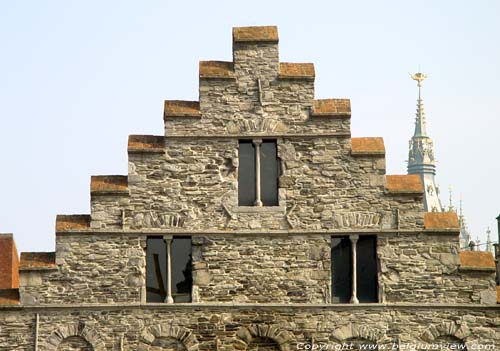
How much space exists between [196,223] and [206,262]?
37.6 inches

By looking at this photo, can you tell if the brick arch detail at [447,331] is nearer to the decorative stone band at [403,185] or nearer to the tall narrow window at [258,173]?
the decorative stone band at [403,185]

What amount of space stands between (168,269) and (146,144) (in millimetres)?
3060

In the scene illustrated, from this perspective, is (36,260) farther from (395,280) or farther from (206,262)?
(395,280)

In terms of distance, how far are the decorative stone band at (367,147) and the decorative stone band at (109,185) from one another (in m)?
5.53

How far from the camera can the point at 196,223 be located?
94.9 ft

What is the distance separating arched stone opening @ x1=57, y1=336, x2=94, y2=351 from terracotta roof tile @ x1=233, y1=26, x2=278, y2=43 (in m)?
8.09

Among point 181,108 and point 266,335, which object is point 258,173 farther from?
point 266,335

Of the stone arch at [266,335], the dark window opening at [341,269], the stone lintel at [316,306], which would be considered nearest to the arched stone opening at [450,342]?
the stone lintel at [316,306]

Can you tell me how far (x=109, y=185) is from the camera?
2900 centimetres

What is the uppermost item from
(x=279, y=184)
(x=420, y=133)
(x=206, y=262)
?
(x=420, y=133)

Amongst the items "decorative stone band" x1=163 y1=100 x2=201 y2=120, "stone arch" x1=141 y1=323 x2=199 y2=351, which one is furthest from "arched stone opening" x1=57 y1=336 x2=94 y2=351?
"decorative stone band" x1=163 y1=100 x2=201 y2=120

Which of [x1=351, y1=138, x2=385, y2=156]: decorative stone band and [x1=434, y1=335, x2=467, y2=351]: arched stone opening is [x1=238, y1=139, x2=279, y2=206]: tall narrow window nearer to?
[x1=351, y1=138, x2=385, y2=156]: decorative stone band

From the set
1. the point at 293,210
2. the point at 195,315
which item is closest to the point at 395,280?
the point at 293,210

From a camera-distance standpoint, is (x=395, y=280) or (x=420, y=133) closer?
(x=395, y=280)
